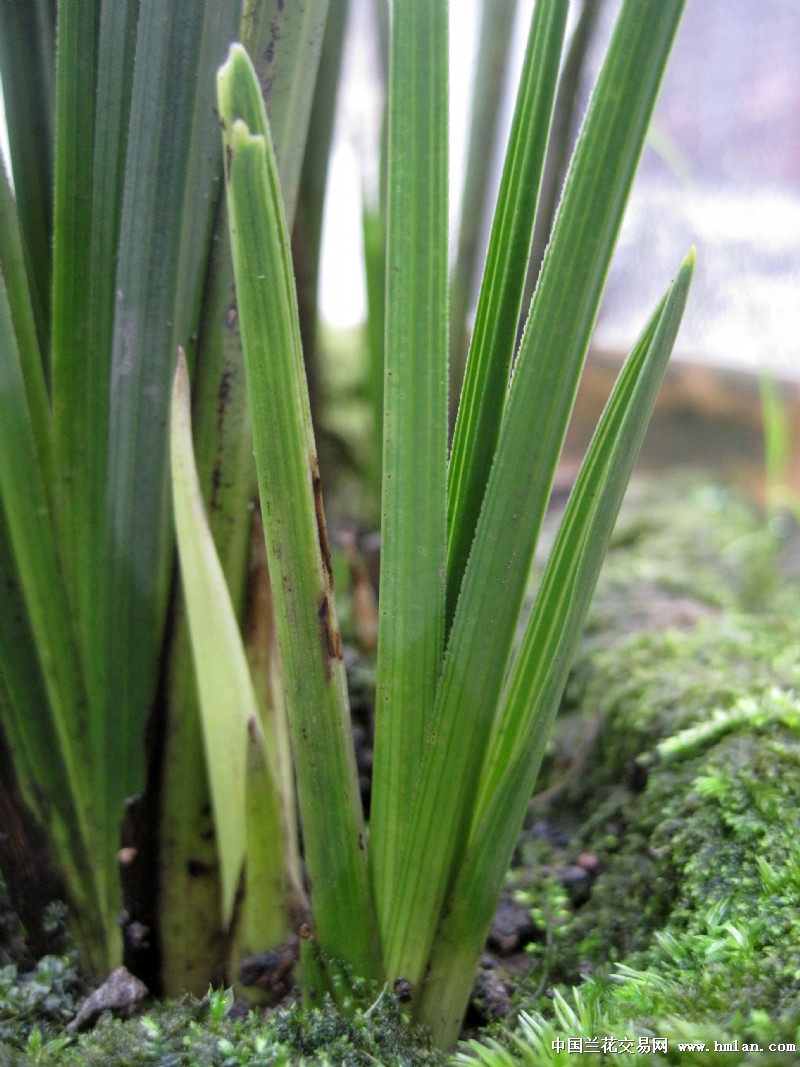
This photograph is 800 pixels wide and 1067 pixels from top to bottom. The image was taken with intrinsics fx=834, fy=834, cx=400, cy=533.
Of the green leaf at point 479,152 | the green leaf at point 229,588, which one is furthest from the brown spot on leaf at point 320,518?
the green leaf at point 479,152

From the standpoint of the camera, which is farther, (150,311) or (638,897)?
(638,897)

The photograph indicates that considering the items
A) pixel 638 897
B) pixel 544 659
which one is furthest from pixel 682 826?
pixel 544 659

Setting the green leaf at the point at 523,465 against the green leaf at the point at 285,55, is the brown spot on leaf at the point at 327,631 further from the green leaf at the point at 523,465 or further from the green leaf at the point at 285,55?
the green leaf at the point at 285,55

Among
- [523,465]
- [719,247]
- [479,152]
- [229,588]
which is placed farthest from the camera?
[719,247]

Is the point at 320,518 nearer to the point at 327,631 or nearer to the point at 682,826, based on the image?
the point at 327,631

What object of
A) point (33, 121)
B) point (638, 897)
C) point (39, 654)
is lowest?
point (638, 897)

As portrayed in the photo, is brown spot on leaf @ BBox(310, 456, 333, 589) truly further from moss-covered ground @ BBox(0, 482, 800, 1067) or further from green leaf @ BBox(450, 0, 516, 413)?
green leaf @ BBox(450, 0, 516, 413)

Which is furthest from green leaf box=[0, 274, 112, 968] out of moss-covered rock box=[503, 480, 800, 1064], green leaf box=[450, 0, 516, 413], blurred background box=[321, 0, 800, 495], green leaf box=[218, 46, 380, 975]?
blurred background box=[321, 0, 800, 495]
